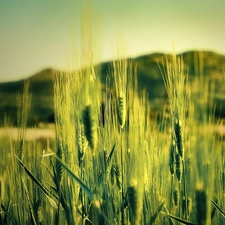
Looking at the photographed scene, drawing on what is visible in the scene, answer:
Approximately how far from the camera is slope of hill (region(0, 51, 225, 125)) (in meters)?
1.19

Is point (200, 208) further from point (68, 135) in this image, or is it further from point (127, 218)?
point (68, 135)

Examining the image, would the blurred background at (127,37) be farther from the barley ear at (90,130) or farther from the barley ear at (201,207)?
the barley ear at (201,207)

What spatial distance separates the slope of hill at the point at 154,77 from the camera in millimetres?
1194

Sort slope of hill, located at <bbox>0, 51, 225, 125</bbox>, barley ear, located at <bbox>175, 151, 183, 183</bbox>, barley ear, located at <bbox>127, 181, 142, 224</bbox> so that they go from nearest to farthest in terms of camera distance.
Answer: barley ear, located at <bbox>127, 181, 142, 224</bbox> < barley ear, located at <bbox>175, 151, 183, 183</bbox> < slope of hill, located at <bbox>0, 51, 225, 125</bbox>

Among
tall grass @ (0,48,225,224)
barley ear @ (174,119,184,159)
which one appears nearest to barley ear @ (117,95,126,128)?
tall grass @ (0,48,225,224)

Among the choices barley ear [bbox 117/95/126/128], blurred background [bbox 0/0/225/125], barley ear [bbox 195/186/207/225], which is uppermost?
blurred background [bbox 0/0/225/125]

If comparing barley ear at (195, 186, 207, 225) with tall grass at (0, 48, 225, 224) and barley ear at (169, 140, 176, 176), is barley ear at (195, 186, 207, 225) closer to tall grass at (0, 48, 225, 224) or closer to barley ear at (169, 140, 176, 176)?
tall grass at (0, 48, 225, 224)

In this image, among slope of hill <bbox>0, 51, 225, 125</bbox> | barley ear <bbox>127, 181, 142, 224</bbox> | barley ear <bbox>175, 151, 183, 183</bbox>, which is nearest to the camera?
barley ear <bbox>127, 181, 142, 224</bbox>

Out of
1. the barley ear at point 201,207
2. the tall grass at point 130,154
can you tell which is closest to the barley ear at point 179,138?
the tall grass at point 130,154

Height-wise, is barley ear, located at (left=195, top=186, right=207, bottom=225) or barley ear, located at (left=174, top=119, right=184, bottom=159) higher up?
barley ear, located at (left=174, top=119, right=184, bottom=159)

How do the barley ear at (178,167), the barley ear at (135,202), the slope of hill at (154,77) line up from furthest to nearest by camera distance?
the slope of hill at (154,77) < the barley ear at (178,167) < the barley ear at (135,202)

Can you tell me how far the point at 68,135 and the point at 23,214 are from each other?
397 millimetres

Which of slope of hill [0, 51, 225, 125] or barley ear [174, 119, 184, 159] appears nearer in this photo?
barley ear [174, 119, 184, 159]

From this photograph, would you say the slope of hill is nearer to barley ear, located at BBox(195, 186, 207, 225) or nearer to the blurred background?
Result: the blurred background
